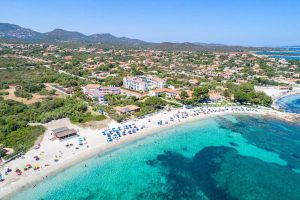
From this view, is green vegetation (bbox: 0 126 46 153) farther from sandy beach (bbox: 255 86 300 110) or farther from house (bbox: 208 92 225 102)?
sandy beach (bbox: 255 86 300 110)

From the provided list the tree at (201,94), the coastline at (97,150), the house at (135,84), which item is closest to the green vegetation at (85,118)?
the coastline at (97,150)

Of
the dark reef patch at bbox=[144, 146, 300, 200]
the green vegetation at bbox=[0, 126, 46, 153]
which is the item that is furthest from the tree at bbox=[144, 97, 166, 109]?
the green vegetation at bbox=[0, 126, 46, 153]

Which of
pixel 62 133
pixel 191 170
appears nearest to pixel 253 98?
pixel 191 170

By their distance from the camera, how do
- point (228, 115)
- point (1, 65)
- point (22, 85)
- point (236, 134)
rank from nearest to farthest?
1. point (236, 134)
2. point (228, 115)
3. point (22, 85)
4. point (1, 65)

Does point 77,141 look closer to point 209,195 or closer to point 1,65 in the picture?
point 209,195

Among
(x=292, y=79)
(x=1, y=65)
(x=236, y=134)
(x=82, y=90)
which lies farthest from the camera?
(x=1, y=65)

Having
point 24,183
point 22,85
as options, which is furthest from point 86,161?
point 22,85

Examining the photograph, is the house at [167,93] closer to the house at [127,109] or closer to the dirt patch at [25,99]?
the house at [127,109]
